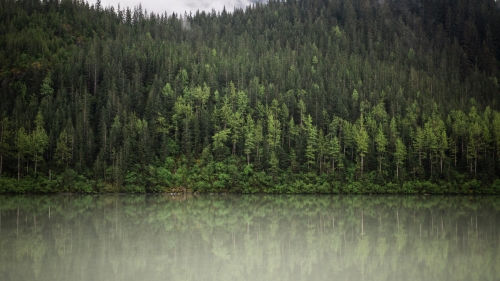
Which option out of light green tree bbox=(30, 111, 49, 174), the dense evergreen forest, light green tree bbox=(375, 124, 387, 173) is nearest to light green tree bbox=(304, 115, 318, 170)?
the dense evergreen forest

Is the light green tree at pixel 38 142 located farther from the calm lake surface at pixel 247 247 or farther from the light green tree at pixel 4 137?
the calm lake surface at pixel 247 247

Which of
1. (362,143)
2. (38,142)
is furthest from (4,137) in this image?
(362,143)

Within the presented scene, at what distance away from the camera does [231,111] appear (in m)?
95.7

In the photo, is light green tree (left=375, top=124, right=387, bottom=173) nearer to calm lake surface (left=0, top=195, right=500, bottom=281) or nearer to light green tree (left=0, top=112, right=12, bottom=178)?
calm lake surface (left=0, top=195, right=500, bottom=281)

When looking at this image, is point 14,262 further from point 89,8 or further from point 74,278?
point 89,8

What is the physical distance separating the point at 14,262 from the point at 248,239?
13552 mm

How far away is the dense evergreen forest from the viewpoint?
269ft

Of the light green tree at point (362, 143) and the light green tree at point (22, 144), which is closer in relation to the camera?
the light green tree at point (22, 144)

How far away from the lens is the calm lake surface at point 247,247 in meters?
19.7

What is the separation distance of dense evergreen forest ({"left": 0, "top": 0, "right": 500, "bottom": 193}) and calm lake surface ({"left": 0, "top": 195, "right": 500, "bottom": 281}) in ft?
137

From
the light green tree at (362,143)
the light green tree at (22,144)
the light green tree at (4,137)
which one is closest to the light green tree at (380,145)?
the light green tree at (362,143)

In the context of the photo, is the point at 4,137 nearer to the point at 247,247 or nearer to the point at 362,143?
the point at 362,143

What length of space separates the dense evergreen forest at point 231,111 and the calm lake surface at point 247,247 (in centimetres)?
4171

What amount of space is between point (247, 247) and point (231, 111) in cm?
7140
